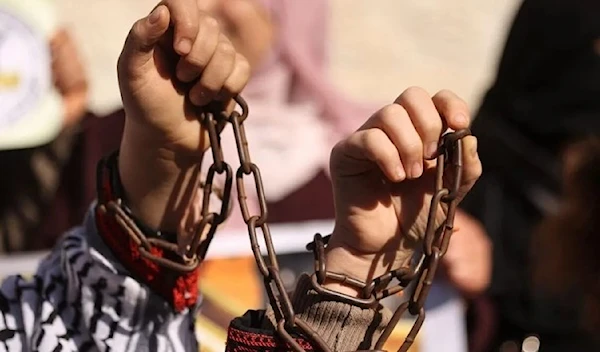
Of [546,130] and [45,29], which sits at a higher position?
[45,29]

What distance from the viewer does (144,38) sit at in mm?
582

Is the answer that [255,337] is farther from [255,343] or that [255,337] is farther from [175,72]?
[175,72]

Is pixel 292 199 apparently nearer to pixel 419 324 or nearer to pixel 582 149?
pixel 582 149

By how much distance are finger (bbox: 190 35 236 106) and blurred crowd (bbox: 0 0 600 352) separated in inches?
24.3

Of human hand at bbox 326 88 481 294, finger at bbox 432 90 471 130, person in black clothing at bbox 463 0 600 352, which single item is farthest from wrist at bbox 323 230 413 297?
person in black clothing at bbox 463 0 600 352

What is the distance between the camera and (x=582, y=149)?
1528mm

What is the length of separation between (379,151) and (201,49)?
0.43 ft

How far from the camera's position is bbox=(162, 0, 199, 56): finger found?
577 millimetres

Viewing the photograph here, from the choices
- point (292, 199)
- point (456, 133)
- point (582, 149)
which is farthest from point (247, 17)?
point (456, 133)

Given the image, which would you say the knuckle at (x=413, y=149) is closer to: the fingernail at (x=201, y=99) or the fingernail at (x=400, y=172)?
the fingernail at (x=400, y=172)

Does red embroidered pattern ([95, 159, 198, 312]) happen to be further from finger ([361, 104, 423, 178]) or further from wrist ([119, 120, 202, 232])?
finger ([361, 104, 423, 178])

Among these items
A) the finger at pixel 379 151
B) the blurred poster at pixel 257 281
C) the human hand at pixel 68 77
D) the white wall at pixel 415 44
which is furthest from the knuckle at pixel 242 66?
the white wall at pixel 415 44

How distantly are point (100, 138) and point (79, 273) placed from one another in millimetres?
709

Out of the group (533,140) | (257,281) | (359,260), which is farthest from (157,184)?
(533,140)
